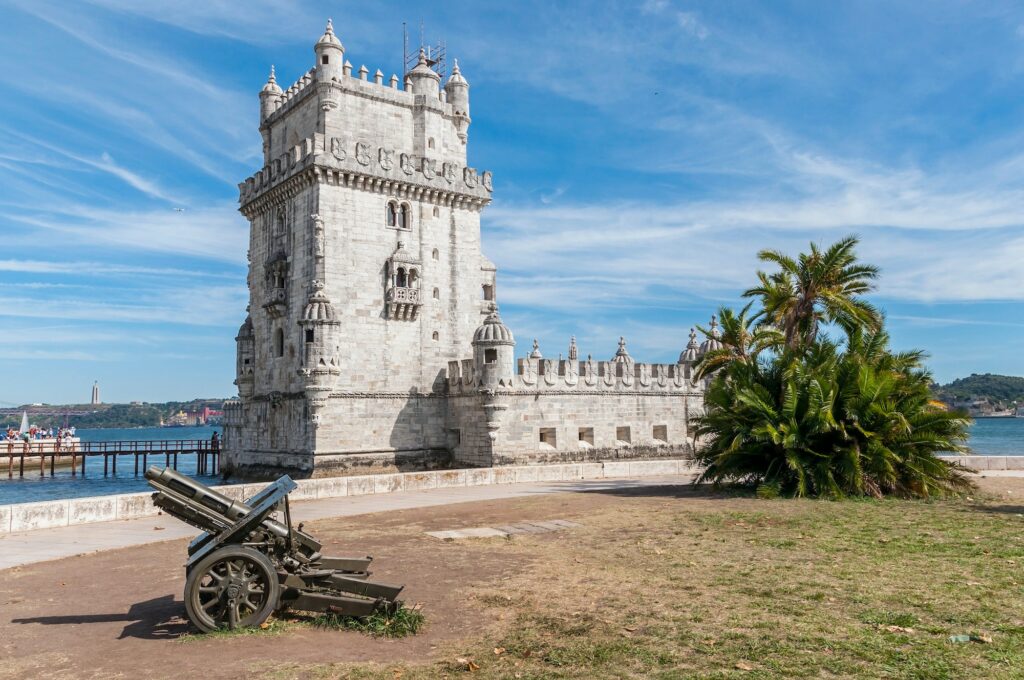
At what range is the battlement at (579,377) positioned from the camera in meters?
33.6

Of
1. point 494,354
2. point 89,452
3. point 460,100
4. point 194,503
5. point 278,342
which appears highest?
point 460,100

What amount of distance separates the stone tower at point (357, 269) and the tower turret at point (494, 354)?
3278mm

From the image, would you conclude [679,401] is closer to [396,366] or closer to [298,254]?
[396,366]

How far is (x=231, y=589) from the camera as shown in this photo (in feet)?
26.4

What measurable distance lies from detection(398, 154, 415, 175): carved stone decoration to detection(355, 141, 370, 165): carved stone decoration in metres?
1.54

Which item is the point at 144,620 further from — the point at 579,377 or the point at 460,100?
the point at 460,100

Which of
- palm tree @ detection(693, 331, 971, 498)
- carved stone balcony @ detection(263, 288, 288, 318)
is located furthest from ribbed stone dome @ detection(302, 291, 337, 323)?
palm tree @ detection(693, 331, 971, 498)

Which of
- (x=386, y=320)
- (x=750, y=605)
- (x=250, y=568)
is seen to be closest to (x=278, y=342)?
(x=386, y=320)

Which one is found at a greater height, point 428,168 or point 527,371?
point 428,168

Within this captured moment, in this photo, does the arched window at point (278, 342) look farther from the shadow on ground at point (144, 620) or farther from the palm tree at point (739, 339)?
the shadow on ground at point (144, 620)

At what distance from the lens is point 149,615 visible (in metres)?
9.00

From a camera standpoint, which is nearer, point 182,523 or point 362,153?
point 182,523

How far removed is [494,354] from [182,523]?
17512 millimetres

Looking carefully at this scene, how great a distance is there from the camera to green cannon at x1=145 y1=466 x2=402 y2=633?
316 inches
